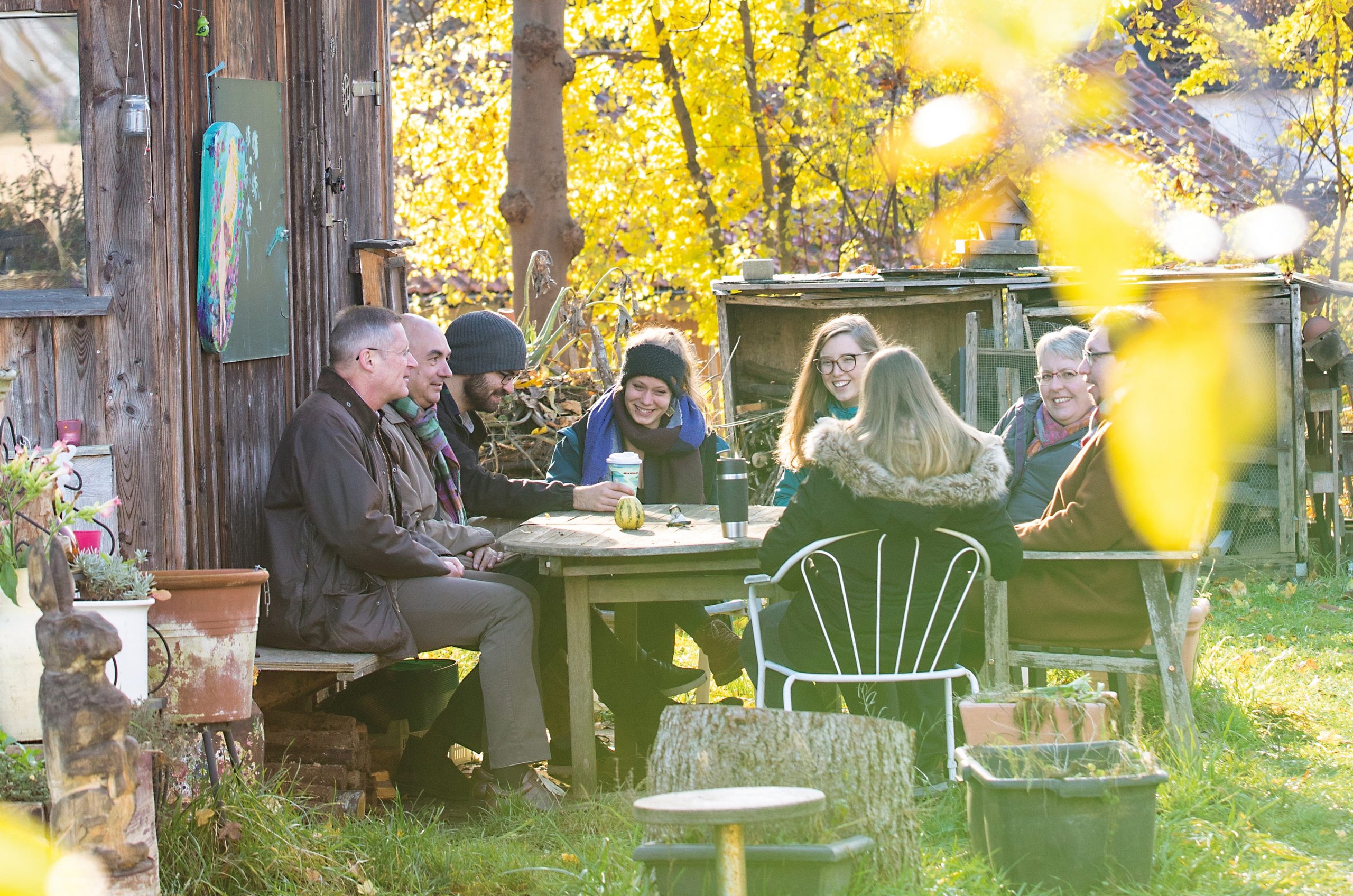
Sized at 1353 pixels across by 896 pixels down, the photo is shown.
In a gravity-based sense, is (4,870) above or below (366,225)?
below

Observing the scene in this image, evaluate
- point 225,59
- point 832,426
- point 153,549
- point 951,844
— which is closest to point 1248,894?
point 951,844

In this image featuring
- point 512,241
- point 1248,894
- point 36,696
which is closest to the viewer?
point 36,696

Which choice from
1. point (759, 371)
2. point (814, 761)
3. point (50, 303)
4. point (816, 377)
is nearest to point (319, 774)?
Result: point (50, 303)

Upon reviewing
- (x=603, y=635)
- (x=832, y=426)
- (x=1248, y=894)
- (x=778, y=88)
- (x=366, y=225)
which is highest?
(x=778, y=88)

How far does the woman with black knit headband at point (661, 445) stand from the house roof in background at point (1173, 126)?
920 centimetres

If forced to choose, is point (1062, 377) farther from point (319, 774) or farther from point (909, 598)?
point (319, 774)

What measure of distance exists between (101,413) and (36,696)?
1.27 metres

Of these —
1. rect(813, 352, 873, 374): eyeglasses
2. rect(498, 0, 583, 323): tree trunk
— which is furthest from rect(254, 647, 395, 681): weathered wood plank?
rect(498, 0, 583, 323): tree trunk

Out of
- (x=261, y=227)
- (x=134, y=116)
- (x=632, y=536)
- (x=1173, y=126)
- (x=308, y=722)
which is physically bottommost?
(x=308, y=722)

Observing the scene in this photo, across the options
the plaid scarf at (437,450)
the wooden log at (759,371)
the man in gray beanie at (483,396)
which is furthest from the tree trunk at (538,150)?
the plaid scarf at (437,450)

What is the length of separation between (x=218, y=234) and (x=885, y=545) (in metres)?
Answer: 2.50

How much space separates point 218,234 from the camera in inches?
185

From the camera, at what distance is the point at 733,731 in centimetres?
349

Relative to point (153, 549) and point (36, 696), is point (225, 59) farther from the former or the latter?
point (36, 696)
